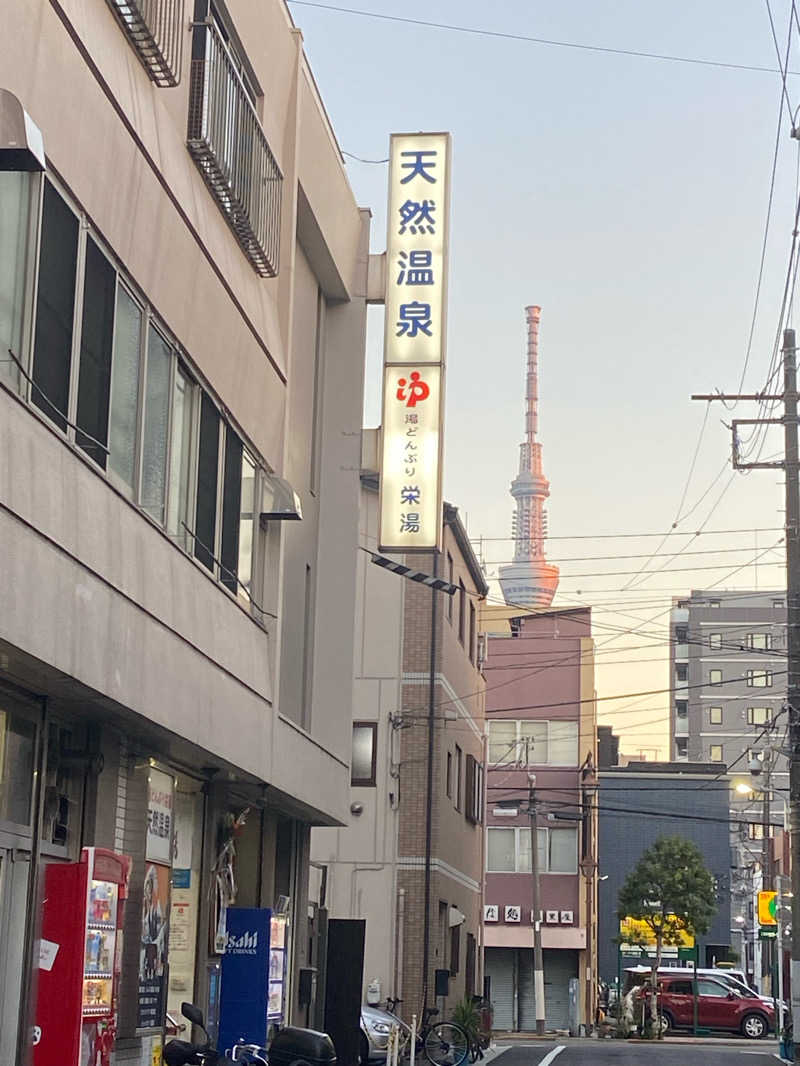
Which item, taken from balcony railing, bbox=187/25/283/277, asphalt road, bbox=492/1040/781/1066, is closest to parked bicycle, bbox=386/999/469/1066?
asphalt road, bbox=492/1040/781/1066

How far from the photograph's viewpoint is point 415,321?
2144 cm

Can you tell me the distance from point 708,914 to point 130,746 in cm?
4538

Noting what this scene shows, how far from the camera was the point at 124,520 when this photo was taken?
40.5 ft

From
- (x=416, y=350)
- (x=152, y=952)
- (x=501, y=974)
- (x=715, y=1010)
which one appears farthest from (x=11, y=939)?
(x=501, y=974)

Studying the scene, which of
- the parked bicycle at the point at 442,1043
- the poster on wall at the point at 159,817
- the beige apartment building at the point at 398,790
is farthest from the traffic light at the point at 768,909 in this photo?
the poster on wall at the point at 159,817

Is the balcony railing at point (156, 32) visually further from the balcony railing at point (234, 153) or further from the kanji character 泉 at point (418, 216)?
the kanji character 泉 at point (418, 216)

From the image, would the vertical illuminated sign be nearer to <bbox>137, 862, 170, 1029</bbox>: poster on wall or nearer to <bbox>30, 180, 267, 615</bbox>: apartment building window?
<bbox>30, 180, 267, 615</bbox>: apartment building window

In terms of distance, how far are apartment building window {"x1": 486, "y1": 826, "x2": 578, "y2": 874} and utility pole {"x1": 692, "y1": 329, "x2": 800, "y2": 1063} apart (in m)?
28.5

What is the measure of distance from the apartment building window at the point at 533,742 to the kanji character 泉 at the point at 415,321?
3769cm

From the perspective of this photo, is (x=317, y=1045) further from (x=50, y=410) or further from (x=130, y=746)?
(x=50, y=410)

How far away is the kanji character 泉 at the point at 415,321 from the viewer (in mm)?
21312

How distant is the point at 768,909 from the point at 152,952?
3304 centimetres

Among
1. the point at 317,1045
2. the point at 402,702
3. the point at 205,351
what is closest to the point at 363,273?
the point at 205,351

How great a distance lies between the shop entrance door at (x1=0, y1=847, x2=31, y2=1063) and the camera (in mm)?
11344
